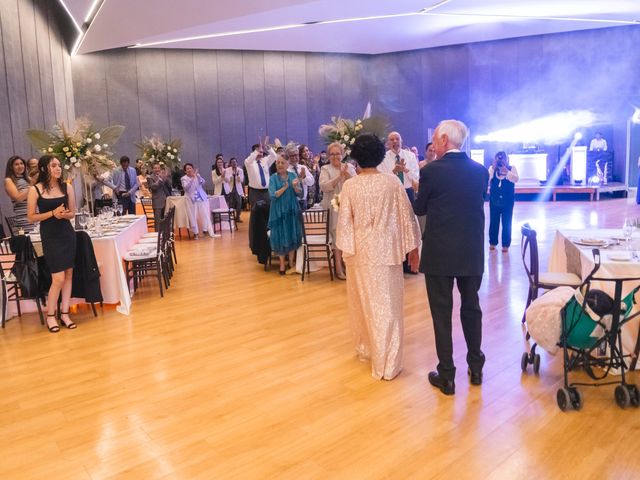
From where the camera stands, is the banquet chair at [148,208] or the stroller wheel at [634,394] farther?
the banquet chair at [148,208]

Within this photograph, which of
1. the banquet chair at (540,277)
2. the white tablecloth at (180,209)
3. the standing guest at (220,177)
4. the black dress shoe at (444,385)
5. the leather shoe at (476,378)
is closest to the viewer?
the black dress shoe at (444,385)

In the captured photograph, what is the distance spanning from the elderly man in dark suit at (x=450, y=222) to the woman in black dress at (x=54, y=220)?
11.0 feet

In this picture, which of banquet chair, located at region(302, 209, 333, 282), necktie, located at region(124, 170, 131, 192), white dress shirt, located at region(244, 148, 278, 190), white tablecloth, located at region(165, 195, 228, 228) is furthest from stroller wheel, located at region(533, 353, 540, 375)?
necktie, located at region(124, 170, 131, 192)

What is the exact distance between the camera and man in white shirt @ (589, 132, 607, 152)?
15812 millimetres

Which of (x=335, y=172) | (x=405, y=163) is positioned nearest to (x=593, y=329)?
(x=405, y=163)

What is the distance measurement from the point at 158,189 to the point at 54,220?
211 inches

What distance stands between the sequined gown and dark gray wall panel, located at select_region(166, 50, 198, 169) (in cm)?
1267

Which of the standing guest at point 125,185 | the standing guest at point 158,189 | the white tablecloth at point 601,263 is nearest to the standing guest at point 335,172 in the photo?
the white tablecloth at point 601,263

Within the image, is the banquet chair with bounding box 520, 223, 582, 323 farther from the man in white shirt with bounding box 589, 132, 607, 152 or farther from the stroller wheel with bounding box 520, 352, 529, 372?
the man in white shirt with bounding box 589, 132, 607, 152

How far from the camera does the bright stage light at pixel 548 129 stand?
16203 millimetres

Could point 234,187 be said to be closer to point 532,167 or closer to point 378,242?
point 532,167

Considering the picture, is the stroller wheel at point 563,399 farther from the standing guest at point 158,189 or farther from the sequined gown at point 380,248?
the standing guest at point 158,189

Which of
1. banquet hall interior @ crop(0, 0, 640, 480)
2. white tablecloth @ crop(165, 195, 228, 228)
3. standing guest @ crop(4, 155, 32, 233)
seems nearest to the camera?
banquet hall interior @ crop(0, 0, 640, 480)

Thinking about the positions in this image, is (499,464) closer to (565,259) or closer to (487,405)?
(487,405)
